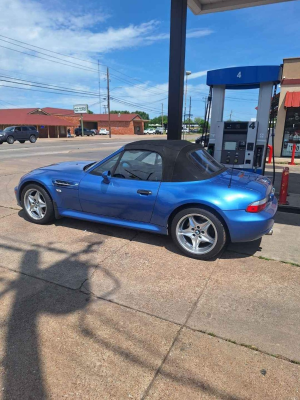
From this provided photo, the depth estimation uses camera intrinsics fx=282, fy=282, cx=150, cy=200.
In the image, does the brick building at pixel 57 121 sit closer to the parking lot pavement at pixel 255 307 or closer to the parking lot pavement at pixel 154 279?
the parking lot pavement at pixel 154 279

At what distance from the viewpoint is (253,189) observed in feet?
11.5

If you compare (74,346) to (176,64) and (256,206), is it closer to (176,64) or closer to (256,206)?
(256,206)

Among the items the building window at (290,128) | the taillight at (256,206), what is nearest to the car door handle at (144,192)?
the taillight at (256,206)

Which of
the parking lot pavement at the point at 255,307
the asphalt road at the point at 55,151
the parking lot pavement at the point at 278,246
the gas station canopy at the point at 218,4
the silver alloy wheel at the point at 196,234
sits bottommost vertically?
the parking lot pavement at the point at 255,307

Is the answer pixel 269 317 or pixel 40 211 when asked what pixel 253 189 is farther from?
pixel 40 211

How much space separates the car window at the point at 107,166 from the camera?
4129mm

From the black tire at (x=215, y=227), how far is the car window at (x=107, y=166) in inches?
49.5

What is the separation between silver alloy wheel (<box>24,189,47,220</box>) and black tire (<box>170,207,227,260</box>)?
2.26 meters

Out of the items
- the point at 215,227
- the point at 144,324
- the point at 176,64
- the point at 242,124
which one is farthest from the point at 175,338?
the point at 242,124

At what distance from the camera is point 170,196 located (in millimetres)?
3572

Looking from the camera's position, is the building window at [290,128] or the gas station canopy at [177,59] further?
the building window at [290,128]

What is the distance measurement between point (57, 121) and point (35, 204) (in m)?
49.0

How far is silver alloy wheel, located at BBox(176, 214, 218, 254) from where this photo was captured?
3488 mm

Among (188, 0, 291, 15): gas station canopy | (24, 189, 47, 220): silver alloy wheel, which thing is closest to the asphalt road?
(188, 0, 291, 15): gas station canopy
